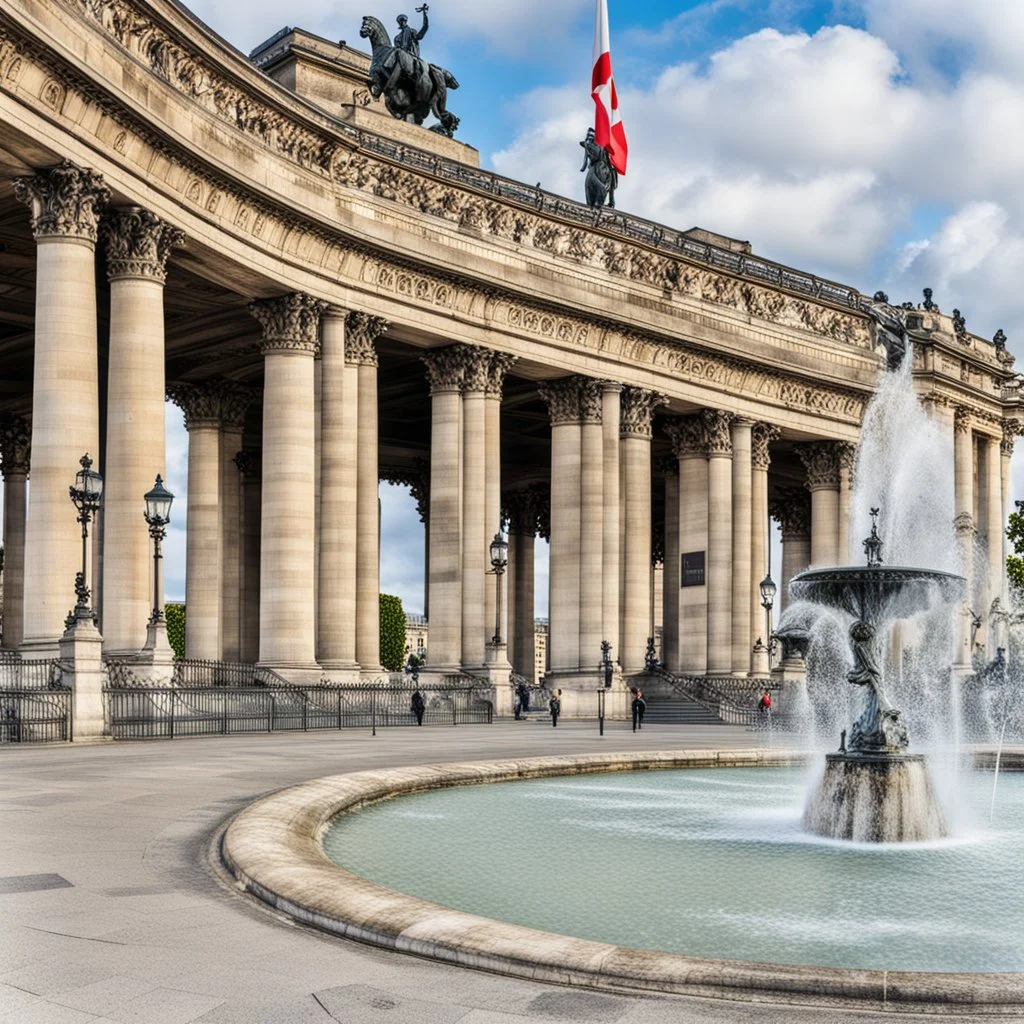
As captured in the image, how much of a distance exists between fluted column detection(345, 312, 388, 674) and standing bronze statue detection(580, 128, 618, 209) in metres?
20.1

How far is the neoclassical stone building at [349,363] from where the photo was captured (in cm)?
3553

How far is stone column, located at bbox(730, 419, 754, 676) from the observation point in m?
64.9

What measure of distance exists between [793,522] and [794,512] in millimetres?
639

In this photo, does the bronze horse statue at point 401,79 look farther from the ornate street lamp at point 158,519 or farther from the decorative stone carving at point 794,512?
the decorative stone carving at point 794,512

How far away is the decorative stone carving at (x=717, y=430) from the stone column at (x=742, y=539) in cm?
95

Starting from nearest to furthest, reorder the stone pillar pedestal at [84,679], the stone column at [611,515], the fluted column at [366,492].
Answer: the stone pillar pedestal at [84,679] < the fluted column at [366,492] < the stone column at [611,515]

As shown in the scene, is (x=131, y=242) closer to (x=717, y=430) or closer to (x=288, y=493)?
(x=288, y=493)

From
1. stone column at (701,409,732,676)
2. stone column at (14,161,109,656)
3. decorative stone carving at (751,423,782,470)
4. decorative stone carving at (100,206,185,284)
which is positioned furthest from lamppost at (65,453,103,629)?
decorative stone carving at (751,423,782,470)

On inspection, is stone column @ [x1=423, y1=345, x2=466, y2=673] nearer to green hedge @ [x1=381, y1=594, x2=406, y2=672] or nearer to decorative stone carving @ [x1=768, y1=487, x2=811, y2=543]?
decorative stone carving @ [x1=768, y1=487, x2=811, y2=543]

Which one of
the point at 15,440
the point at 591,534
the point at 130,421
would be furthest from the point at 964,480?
the point at 130,421

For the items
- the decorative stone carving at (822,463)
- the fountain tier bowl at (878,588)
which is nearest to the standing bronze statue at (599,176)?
the decorative stone carving at (822,463)

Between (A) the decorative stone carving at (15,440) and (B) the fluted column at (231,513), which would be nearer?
(B) the fluted column at (231,513)

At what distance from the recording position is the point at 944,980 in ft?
29.2

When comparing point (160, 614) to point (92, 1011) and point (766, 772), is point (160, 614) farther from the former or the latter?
point (92, 1011)
